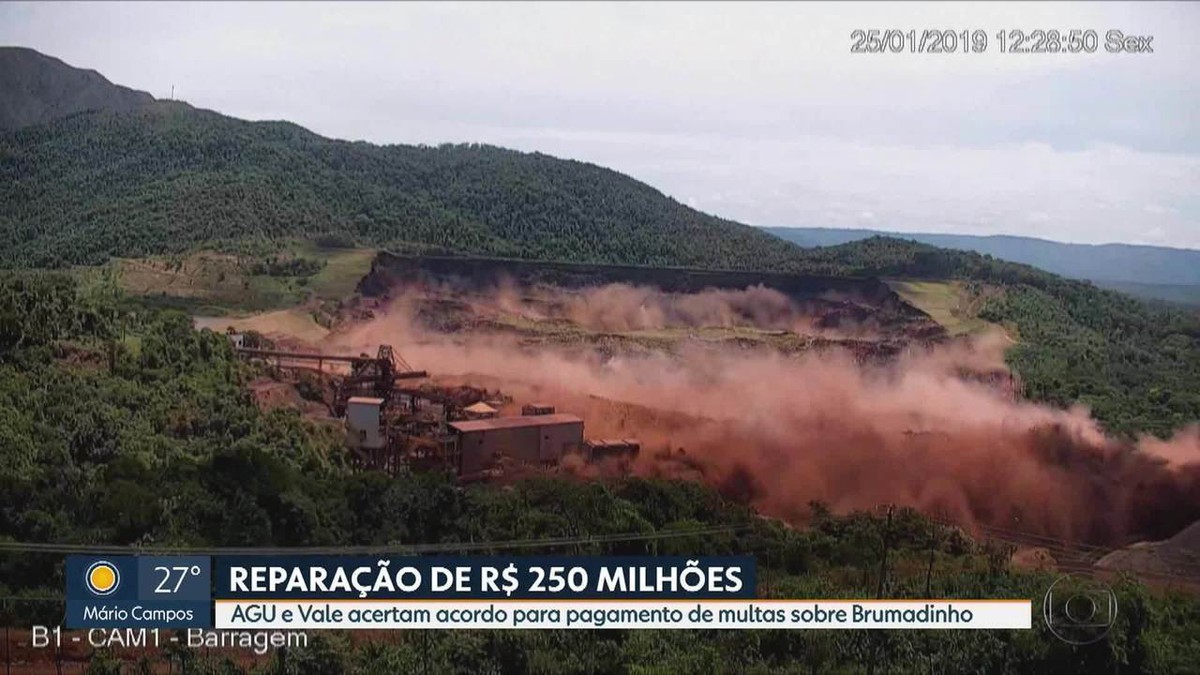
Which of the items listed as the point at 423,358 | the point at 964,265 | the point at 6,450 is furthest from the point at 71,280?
the point at 964,265

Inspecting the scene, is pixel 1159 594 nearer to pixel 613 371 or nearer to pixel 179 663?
pixel 613 371

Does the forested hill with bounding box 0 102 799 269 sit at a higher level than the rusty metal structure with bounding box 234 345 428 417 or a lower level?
higher

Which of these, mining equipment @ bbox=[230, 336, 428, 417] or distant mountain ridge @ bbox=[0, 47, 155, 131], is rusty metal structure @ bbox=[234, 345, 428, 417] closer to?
mining equipment @ bbox=[230, 336, 428, 417]

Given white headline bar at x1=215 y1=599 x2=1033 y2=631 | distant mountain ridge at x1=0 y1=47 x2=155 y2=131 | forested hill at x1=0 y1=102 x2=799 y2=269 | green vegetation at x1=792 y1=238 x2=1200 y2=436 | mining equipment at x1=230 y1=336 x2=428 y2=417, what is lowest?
white headline bar at x1=215 y1=599 x2=1033 y2=631

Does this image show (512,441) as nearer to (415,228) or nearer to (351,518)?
(351,518)

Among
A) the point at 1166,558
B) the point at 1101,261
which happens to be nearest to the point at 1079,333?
the point at 1101,261
